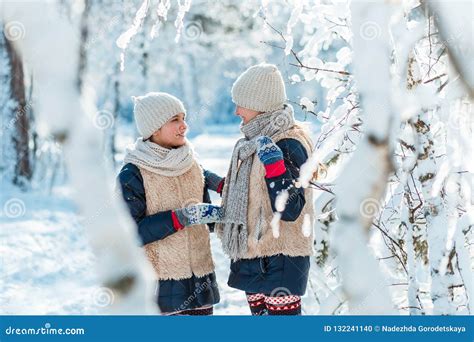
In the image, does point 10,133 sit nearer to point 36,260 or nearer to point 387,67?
point 36,260

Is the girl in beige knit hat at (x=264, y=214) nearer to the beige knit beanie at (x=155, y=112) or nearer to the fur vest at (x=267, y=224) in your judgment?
the fur vest at (x=267, y=224)

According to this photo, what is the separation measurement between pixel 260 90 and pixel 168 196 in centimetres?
63

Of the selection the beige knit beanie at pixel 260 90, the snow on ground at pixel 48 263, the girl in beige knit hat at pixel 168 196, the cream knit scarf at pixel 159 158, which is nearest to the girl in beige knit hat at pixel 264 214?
the beige knit beanie at pixel 260 90

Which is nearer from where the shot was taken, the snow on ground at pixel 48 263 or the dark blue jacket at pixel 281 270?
Result: the dark blue jacket at pixel 281 270

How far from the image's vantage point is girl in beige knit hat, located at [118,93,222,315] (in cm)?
282

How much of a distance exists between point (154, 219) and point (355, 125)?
43.9 inches

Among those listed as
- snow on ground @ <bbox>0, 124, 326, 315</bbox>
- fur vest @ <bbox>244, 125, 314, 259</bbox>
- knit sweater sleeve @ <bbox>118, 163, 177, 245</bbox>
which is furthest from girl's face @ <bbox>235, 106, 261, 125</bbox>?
snow on ground @ <bbox>0, 124, 326, 315</bbox>

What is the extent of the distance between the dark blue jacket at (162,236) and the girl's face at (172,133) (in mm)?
175

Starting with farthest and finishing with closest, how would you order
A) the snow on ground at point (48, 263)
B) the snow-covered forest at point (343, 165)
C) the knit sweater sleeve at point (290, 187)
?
1. the snow on ground at point (48, 263)
2. the knit sweater sleeve at point (290, 187)
3. the snow-covered forest at point (343, 165)

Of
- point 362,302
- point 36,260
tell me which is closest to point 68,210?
point 36,260

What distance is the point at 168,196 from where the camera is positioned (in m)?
2.89

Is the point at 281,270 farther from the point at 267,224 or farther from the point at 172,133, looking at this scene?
the point at 172,133

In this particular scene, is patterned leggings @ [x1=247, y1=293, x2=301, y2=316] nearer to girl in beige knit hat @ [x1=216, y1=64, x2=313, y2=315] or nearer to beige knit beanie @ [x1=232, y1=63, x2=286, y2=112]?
girl in beige knit hat @ [x1=216, y1=64, x2=313, y2=315]

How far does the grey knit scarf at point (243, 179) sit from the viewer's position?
279cm
